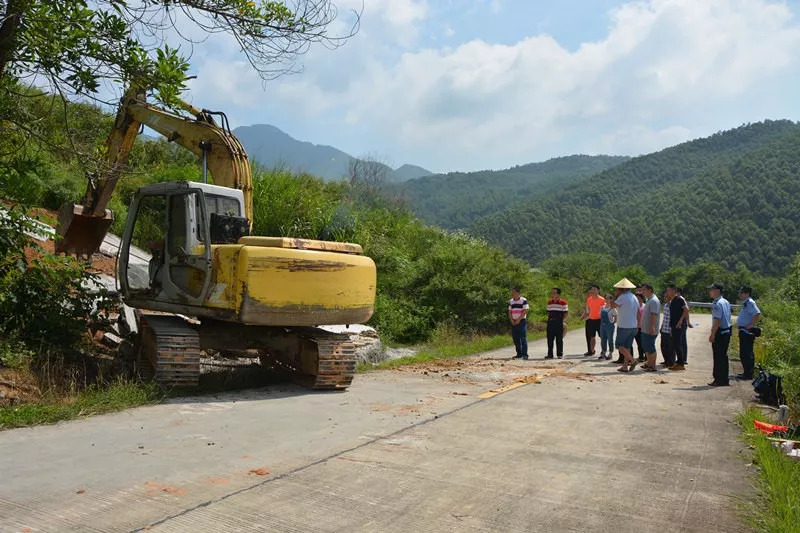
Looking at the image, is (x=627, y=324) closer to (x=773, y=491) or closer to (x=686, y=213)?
(x=773, y=491)

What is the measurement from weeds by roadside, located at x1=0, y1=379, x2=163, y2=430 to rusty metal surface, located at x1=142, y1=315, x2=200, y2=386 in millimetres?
236

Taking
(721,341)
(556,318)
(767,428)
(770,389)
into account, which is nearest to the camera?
(767,428)

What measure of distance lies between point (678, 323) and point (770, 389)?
12.5 ft

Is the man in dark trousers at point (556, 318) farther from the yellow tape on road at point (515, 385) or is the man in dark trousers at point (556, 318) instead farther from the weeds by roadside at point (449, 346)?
the yellow tape on road at point (515, 385)

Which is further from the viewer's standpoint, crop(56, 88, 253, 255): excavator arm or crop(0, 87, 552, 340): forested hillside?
crop(0, 87, 552, 340): forested hillside

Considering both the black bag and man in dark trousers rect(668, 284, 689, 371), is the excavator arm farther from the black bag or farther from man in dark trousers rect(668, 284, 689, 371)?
man in dark trousers rect(668, 284, 689, 371)

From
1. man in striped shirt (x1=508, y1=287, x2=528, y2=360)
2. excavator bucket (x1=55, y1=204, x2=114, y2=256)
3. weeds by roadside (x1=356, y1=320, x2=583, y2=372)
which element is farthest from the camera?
man in striped shirt (x1=508, y1=287, x2=528, y2=360)

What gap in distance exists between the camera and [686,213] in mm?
85312

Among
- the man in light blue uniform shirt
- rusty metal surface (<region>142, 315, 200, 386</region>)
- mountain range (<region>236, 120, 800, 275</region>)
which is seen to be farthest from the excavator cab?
mountain range (<region>236, 120, 800, 275</region>)

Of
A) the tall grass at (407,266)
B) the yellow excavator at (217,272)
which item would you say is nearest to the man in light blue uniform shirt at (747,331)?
the yellow excavator at (217,272)

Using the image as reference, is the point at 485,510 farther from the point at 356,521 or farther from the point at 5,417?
the point at 5,417

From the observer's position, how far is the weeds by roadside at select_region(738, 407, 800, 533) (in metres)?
4.25

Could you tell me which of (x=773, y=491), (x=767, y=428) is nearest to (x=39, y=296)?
(x=773, y=491)

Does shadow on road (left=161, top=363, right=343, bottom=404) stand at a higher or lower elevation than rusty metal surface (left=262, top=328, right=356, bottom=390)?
lower
